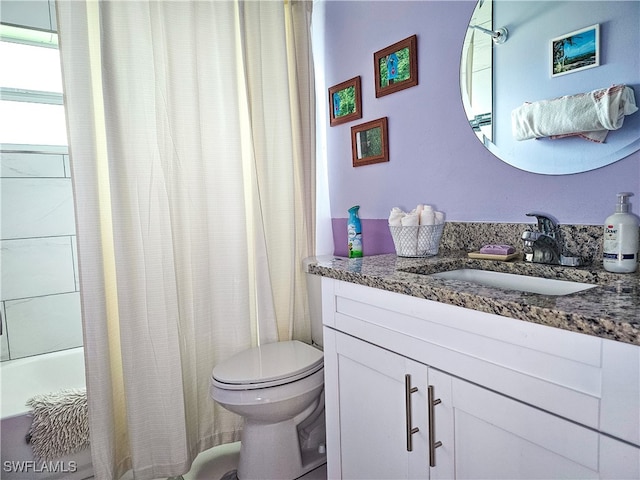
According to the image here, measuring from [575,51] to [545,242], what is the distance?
52cm

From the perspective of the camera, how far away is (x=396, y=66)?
166 cm

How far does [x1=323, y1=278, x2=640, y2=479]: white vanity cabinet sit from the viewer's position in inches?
26.9

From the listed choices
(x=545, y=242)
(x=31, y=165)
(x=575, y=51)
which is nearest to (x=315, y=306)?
(x=545, y=242)

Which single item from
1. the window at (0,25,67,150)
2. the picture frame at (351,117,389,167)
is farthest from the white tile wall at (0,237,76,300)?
the picture frame at (351,117,389,167)

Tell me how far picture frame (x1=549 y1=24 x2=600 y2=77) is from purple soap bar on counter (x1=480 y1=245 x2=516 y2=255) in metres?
0.50

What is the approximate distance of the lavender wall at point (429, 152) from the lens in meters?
1.17

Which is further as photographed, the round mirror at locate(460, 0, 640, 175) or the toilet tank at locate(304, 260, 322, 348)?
the toilet tank at locate(304, 260, 322, 348)

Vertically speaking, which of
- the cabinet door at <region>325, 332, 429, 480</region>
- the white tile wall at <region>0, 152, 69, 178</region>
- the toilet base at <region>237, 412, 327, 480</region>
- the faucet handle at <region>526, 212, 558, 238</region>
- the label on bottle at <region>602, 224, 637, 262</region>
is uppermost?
the white tile wall at <region>0, 152, 69, 178</region>

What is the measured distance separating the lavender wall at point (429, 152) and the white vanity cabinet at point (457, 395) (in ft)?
1.82

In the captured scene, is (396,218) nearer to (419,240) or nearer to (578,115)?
(419,240)

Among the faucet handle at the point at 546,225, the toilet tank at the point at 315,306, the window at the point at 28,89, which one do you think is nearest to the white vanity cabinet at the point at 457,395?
the faucet handle at the point at 546,225

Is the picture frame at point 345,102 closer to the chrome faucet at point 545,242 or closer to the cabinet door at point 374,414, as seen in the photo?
the chrome faucet at point 545,242

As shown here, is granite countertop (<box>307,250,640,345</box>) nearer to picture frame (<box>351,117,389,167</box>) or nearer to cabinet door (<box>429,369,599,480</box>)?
cabinet door (<box>429,369,599,480</box>)

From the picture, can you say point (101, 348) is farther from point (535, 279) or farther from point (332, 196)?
point (535, 279)
